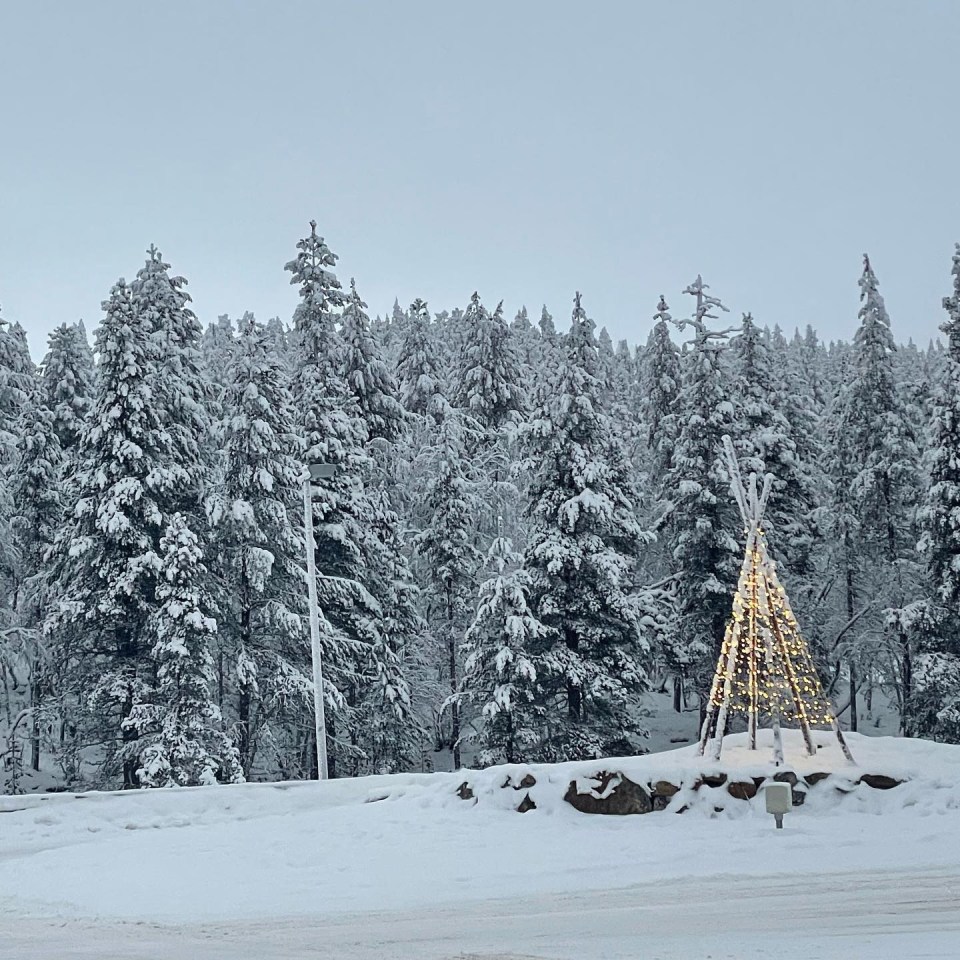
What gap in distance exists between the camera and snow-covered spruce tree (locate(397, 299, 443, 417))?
36.0 m

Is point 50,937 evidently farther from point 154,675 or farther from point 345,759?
point 345,759

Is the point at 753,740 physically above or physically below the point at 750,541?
below

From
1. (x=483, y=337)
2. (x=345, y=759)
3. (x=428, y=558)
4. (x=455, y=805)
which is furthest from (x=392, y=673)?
(x=483, y=337)

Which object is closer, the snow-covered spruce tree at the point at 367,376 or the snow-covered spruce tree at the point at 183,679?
the snow-covered spruce tree at the point at 183,679

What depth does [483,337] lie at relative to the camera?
37281 millimetres

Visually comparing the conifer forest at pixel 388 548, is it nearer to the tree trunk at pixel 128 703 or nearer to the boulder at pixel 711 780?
the tree trunk at pixel 128 703

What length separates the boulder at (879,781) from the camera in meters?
12.8

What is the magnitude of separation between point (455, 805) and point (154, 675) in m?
10.8

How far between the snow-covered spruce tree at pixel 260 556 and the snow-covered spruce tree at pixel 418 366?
37.6 ft

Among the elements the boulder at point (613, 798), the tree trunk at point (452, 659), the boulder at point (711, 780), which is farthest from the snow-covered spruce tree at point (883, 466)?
the boulder at point (613, 798)

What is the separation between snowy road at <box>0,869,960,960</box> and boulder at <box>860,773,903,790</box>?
3070mm

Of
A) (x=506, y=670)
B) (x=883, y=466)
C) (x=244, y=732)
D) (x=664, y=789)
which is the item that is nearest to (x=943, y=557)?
(x=883, y=466)

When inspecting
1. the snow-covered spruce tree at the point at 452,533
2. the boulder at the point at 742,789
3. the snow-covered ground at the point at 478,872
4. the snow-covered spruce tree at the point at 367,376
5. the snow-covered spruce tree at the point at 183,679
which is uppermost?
the snow-covered spruce tree at the point at 367,376

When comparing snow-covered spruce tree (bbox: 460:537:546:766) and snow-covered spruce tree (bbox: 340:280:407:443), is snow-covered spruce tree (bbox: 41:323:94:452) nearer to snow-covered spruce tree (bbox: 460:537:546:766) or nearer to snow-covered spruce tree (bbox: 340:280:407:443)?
snow-covered spruce tree (bbox: 340:280:407:443)
